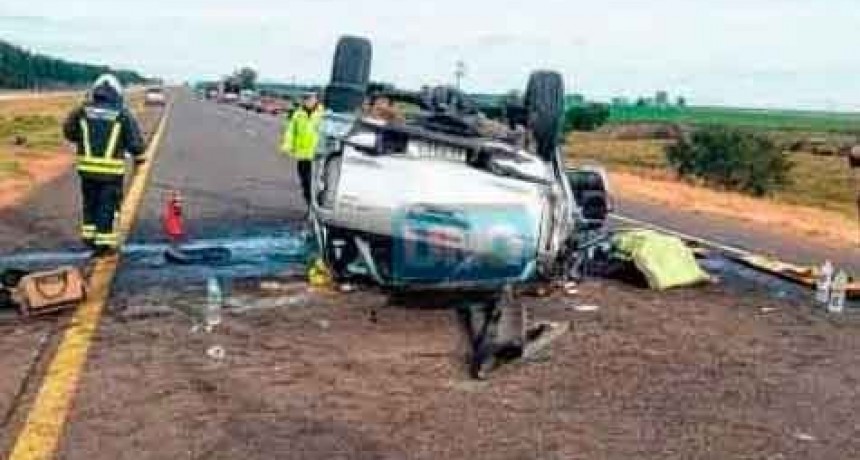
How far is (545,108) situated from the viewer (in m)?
9.09

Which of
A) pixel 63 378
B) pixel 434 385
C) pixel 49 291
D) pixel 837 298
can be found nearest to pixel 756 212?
pixel 837 298

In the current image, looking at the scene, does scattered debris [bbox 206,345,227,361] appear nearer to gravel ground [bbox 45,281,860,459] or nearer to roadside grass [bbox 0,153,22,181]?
gravel ground [bbox 45,281,860,459]

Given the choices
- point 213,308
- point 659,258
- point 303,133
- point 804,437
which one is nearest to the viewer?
point 804,437

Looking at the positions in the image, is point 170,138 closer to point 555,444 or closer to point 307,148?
point 307,148

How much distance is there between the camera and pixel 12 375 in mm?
6531

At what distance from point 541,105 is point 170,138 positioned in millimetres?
32541

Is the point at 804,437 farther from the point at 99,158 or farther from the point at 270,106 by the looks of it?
the point at 270,106

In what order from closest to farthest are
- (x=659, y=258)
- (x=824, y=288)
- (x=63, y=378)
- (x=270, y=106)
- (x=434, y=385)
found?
1. (x=63, y=378)
2. (x=434, y=385)
3. (x=824, y=288)
4. (x=659, y=258)
5. (x=270, y=106)

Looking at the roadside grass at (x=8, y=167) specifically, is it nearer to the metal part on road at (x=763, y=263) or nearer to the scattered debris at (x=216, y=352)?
the metal part on road at (x=763, y=263)

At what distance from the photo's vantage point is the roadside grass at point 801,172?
3738 cm

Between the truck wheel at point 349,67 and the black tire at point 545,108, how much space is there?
1.41 meters

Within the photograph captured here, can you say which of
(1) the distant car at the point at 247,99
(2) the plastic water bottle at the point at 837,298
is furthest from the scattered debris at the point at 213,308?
(1) the distant car at the point at 247,99

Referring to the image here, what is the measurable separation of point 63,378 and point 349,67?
169 inches

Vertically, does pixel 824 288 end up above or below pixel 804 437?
below
